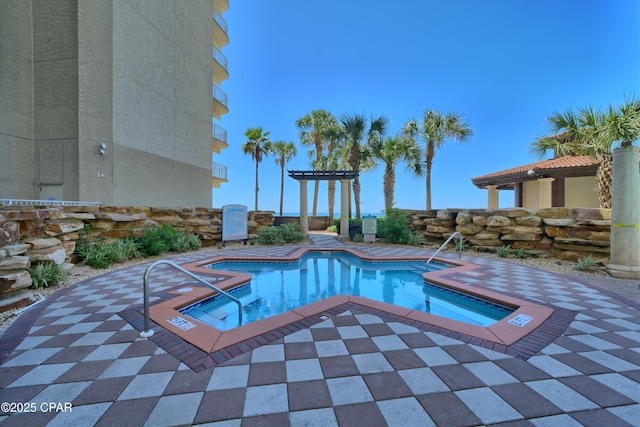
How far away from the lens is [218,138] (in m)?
16.7

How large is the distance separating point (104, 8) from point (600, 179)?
1816 cm

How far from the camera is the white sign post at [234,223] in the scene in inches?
390

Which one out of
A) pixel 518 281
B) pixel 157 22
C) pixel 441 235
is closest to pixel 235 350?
pixel 518 281

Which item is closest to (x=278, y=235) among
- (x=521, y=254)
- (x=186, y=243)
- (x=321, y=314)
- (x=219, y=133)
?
(x=186, y=243)

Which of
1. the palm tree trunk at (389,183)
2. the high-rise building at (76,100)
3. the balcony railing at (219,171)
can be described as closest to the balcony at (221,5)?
the high-rise building at (76,100)

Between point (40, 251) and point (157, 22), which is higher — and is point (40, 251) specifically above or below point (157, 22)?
below

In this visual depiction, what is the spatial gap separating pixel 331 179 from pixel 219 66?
37.0 feet

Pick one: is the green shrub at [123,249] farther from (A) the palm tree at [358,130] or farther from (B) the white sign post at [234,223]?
(A) the palm tree at [358,130]

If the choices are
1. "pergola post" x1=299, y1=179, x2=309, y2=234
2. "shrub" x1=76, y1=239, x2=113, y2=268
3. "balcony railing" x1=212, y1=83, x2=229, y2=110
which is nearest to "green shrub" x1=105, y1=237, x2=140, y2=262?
"shrub" x1=76, y1=239, x2=113, y2=268

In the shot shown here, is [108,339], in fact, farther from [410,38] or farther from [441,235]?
[410,38]

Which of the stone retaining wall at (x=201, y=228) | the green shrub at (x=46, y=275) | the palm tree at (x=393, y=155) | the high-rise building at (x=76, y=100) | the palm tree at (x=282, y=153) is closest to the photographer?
the stone retaining wall at (x=201, y=228)

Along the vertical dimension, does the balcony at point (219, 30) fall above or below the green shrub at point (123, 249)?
above

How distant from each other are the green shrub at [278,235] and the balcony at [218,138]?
8.54 m

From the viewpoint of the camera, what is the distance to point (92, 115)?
367 inches
